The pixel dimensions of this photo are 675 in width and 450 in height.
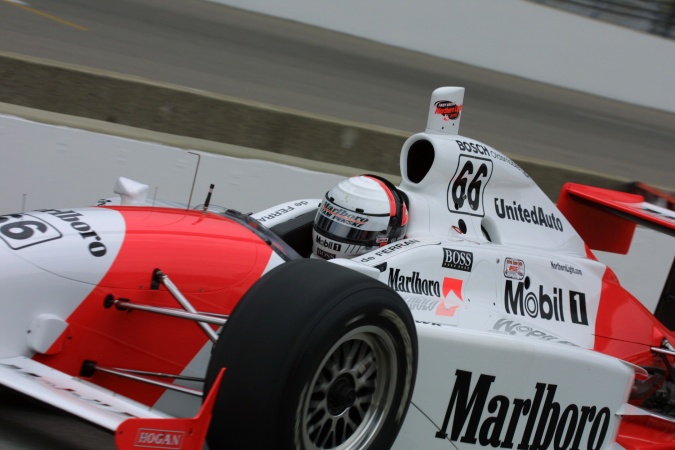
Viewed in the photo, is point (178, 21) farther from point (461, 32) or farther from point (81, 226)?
point (81, 226)

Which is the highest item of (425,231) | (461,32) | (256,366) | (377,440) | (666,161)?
(461,32)

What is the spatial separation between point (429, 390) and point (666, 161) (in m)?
11.9

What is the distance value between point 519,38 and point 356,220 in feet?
44.4

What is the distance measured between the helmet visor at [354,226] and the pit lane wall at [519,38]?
41.8ft

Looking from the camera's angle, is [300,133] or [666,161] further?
[666,161]

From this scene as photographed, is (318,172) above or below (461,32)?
below

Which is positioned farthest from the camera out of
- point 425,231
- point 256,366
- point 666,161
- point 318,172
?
point 666,161

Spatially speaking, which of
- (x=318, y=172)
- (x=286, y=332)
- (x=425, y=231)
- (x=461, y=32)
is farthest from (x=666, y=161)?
(x=286, y=332)

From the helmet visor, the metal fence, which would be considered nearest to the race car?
the helmet visor

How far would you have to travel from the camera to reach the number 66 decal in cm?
502

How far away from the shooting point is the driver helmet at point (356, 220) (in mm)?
4512

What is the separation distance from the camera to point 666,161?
14562 mm

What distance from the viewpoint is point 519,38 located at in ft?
56.2

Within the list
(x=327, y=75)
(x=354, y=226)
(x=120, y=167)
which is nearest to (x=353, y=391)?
(x=354, y=226)
